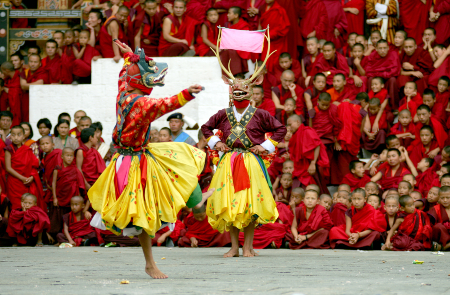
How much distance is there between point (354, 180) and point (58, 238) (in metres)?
4.02

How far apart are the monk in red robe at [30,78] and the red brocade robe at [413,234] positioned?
6.77 m

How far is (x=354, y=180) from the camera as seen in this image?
943 cm

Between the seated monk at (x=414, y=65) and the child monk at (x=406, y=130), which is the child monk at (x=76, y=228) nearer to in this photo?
the child monk at (x=406, y=130)

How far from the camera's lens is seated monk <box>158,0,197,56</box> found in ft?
37.5

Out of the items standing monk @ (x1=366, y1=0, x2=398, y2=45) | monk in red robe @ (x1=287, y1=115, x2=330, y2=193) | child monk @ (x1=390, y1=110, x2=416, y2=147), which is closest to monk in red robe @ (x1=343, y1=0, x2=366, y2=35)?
standing monk @ (x1=366, y1=0, x2=398, y2=45)

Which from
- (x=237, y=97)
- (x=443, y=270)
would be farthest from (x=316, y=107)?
(x=443, y=270)

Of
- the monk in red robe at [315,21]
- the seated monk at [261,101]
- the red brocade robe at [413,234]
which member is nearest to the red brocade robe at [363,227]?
the red brocade robe at [413,234]

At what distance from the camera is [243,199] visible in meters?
6.39

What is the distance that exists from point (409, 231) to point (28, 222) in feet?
15.2

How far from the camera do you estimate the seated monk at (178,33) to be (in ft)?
37.5

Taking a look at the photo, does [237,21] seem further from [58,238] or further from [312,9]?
[58,238]

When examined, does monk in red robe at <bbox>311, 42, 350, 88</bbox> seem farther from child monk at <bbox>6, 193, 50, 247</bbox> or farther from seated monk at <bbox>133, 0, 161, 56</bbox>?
child monk at <bbox>6, 193, 50, 247</bbox>

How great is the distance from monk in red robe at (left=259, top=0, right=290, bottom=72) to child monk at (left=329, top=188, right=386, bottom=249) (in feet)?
12.5

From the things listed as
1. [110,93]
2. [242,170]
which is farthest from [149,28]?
[242,170]
